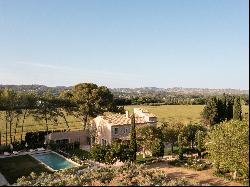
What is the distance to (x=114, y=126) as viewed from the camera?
4912 centimetres

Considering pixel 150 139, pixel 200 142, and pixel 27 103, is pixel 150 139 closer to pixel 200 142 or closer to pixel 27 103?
pixel 200 142

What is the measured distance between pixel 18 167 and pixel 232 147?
940 inches

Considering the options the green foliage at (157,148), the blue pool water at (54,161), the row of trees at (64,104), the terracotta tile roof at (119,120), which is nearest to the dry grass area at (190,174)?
the green foliage at (157,148)

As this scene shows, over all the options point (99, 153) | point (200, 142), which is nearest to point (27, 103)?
point (99, 153)

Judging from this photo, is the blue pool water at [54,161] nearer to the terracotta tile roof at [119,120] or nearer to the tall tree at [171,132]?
the terracotta tile roof at [119,120]

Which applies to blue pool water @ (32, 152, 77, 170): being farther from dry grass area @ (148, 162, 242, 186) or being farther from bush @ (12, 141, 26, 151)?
dry grass area @ (148, 162, 242, 186)

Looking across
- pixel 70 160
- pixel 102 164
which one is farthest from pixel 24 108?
pixel 102 164

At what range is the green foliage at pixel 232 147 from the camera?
Result: 3105 cm

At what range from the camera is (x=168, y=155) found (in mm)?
46031

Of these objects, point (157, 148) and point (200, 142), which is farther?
point (200, 142)

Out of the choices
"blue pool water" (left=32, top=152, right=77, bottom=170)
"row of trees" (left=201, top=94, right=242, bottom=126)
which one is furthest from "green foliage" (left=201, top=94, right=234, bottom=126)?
"blue pool water" (left=32, top=152, right=77, bottom=170)

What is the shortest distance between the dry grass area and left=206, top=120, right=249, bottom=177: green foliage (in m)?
1.63

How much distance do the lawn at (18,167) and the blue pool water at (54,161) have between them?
4.17 feet

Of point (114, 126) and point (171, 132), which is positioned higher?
point (114, 126)
